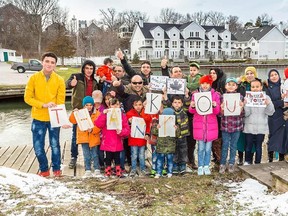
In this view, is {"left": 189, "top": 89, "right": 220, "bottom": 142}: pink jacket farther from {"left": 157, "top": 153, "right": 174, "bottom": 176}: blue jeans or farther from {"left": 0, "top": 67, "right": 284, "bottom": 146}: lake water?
{"left": 0, "top": 67, "right": 284, "bottom": 146}: lake water

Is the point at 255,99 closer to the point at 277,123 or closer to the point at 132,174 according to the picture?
the point at 277,123

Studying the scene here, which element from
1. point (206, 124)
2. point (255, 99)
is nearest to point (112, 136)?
point (206, 124)

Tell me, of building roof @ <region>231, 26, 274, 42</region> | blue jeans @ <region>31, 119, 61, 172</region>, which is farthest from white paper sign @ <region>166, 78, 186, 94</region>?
building roof @ <region>231, 26, 274, 42</region>

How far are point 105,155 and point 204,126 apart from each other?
73.7 inches

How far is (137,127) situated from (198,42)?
6597 cm

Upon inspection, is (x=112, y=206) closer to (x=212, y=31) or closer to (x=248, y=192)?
(x=248, y=192)

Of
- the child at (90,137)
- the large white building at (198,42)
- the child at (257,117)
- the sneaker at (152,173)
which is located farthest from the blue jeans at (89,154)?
the large white building at (198,42)

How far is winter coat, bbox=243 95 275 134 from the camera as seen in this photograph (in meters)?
4.96

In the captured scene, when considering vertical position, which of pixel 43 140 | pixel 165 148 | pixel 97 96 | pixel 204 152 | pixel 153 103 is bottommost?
pixel 204 152

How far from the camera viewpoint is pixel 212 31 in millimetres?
69625

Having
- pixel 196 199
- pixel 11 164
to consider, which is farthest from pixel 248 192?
pixel 11 164

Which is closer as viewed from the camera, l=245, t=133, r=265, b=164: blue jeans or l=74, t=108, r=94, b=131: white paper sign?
l=74, t=108, r=94, b=131: white paper sign

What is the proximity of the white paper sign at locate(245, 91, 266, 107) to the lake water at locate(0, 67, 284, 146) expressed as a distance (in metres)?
6.35

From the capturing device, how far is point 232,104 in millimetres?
4852
